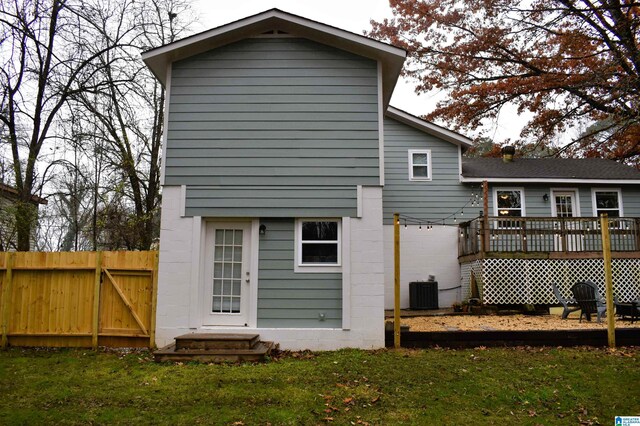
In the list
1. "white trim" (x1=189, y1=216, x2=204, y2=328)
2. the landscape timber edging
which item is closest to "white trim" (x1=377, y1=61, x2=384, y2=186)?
the landscape timber edging

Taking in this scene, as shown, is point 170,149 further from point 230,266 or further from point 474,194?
point 474,194

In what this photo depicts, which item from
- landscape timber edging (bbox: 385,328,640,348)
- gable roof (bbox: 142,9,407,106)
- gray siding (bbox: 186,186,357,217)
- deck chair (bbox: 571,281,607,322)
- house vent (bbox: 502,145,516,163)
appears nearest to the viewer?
landscape timber edging (bbox: 385,328,640,348)

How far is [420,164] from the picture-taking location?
571 inches

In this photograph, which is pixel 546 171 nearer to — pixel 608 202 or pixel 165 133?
pixel 608 202

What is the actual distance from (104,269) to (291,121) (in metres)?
4.21

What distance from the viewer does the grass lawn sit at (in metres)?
4.98

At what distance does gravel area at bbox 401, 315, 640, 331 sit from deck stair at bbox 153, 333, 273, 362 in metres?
3.08

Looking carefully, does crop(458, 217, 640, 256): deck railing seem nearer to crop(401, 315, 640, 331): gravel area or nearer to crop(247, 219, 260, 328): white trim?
crop(401, 315, 640, 331): gravel area

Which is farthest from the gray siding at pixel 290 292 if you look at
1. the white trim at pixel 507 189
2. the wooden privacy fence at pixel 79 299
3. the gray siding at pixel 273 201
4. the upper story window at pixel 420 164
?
the white trim at pixel 507 189

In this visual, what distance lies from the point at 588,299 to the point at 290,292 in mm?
6379

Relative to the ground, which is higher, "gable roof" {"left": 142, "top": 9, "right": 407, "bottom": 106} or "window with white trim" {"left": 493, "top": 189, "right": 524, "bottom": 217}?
"gable roof" {"left": 142, "top": 9, "right": 407, "bottom": 106}

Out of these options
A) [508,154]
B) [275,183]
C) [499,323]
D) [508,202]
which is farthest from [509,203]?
[275,183]

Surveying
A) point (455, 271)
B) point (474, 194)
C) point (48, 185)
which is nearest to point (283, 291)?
point (455, 271)

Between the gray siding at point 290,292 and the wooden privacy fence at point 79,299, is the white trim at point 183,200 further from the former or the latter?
the gray siding at point 290,292
